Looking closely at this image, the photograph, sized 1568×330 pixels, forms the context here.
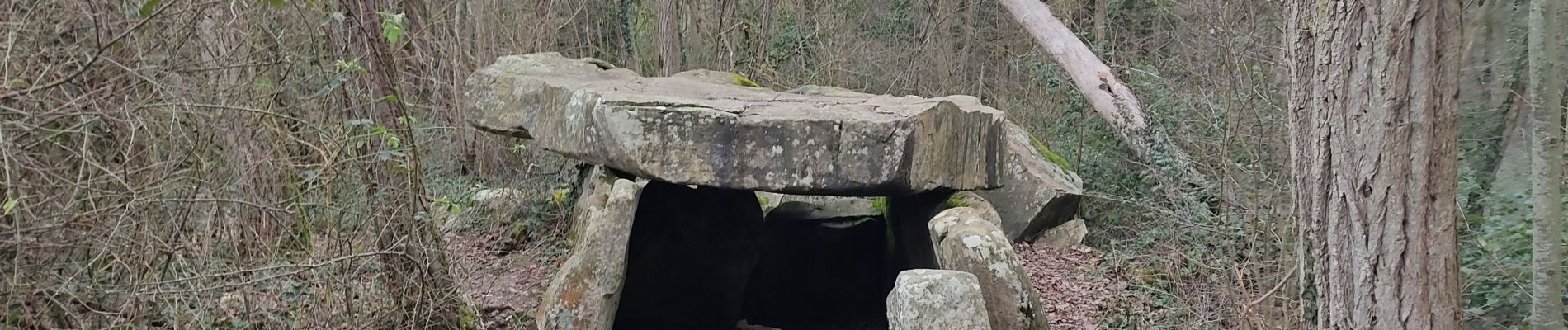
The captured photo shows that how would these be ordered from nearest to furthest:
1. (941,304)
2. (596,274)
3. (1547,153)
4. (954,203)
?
(1547,153), (941,304), (596,274), (954,203)

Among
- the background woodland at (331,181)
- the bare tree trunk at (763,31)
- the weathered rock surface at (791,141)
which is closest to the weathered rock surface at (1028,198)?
the background woodland at (331,181)

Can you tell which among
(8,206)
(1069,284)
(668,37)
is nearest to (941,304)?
(1069,284)

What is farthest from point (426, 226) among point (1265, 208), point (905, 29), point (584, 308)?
point (905, 29)

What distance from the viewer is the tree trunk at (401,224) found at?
195 inches

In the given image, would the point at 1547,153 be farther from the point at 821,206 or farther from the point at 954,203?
the point at 821,206

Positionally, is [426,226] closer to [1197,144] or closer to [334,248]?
[334,248]

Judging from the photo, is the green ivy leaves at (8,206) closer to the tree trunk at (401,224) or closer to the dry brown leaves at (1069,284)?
the tree trunk at (401,224)

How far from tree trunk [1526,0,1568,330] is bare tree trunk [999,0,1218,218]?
2.78m

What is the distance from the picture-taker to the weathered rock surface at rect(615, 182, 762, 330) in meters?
7.25

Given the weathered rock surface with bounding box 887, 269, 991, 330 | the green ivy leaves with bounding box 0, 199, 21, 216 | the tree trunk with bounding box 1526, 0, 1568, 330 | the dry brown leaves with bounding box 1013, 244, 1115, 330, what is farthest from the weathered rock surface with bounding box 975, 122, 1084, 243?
the green ivy leaves with bounding box 0, 199, 21, 216

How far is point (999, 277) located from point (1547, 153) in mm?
2326

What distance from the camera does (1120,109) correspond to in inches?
316

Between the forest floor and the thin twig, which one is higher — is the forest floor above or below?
below

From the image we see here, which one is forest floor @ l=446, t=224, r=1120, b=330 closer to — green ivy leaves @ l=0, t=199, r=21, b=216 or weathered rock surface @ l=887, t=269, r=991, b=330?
weathered rock surface @ l=887, t=269, r=991, b=330
